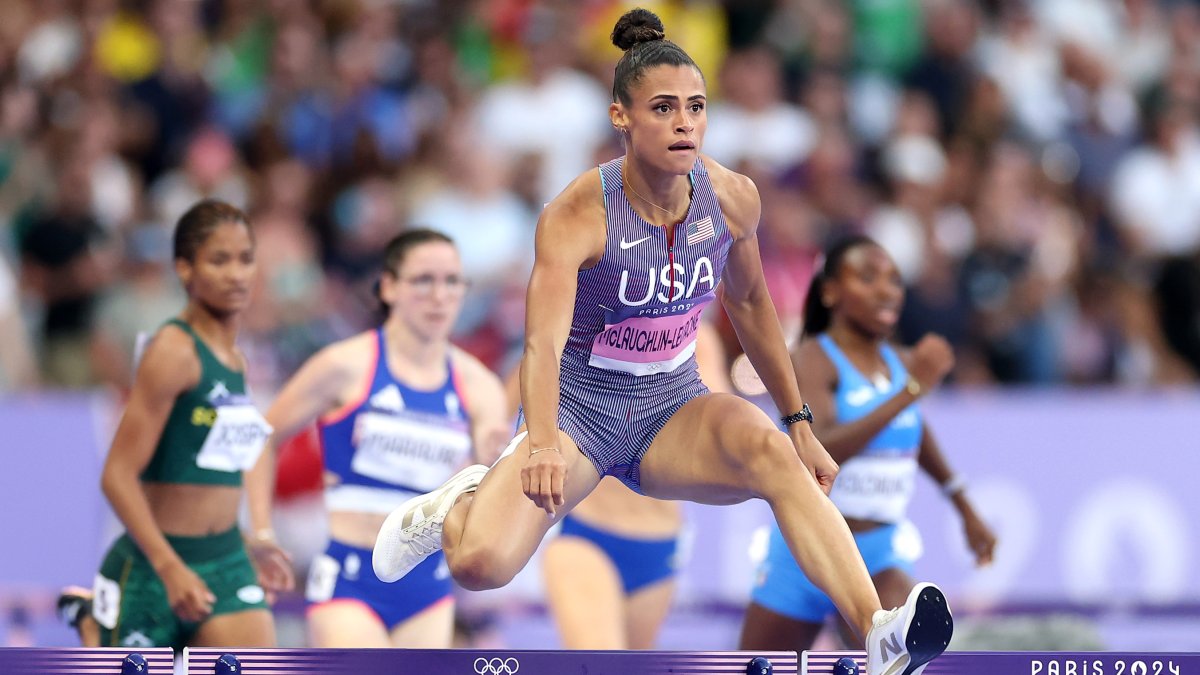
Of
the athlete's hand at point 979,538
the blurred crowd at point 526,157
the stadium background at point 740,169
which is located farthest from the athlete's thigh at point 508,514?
the blurred crowd at point 526,157

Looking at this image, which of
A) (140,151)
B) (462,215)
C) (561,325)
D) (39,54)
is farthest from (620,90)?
(39,54)

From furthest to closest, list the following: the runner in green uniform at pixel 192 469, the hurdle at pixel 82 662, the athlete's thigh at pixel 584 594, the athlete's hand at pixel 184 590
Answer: the athlete's thigh at pixel 584 594, the runner in green uniform at pixel 192 469, the athlete's hand at pixel 184 590, the hurdle at pixel 82 662

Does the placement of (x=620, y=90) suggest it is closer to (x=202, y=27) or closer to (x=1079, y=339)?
(x=1079, y=339)

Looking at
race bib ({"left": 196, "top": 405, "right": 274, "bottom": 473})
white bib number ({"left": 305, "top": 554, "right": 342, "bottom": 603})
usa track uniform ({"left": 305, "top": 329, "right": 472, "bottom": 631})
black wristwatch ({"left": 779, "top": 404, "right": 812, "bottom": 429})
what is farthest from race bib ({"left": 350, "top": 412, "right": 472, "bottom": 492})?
black wristwatch ({"left": 779, "top": 404, "right": 812, "bottom": 429})

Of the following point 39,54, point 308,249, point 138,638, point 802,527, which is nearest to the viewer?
point 802,527

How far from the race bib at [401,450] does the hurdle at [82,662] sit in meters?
2.21

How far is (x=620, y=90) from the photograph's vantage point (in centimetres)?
546

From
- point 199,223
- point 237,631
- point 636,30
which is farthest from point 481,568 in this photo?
point 199,223

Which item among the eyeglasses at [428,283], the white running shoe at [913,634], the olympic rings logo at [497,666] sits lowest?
the olympic rings logo at [497,666]

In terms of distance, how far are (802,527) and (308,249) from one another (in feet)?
22.9

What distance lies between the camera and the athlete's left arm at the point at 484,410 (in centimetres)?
724

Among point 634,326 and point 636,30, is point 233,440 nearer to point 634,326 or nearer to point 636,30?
point 634,326

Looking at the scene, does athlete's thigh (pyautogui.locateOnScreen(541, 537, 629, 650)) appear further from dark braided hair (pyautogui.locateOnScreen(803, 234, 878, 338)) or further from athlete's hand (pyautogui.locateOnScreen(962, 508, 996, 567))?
athlete's hand (pyautogui.locateOnScreen(962, 508, 996, 567))

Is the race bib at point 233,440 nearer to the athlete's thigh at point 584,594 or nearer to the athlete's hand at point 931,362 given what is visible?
the athlete's thigh at point 584,594
